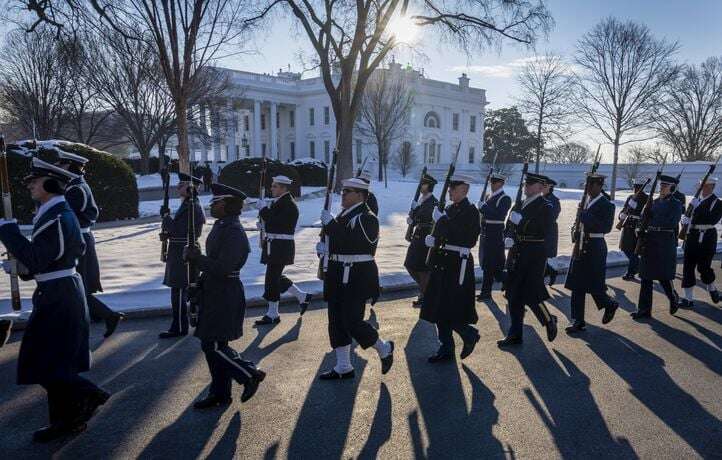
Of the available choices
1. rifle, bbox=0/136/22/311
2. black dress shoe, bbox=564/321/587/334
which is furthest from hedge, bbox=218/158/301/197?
rifle, bbox=0/136/22/311

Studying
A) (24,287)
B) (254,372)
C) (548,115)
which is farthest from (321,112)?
(254,372)

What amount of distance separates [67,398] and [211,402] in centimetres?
106

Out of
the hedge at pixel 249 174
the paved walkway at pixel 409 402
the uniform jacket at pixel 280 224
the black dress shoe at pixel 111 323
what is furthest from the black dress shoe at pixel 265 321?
the hedge at pixel 249 174

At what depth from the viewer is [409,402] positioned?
15.5ft

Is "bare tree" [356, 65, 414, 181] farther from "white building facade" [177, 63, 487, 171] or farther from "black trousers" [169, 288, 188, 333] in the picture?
"black trousers" [169, 288, 188, 333]

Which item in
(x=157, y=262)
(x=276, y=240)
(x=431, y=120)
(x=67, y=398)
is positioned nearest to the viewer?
(x=67, y=398)

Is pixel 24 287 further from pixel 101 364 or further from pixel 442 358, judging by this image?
pixel 442 358

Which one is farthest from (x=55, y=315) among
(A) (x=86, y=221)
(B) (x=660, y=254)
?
(B) (x=660, y=254)

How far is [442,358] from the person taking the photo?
5766 millimetres

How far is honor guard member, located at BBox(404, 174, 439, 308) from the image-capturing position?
788cm

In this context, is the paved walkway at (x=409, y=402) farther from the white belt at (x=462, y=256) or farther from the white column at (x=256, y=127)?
the white column at (x=256, y=127)

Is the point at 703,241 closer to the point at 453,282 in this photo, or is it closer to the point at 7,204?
the point at 453,282

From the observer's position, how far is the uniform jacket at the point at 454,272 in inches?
225

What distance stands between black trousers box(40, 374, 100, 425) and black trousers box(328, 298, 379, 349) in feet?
6.86
